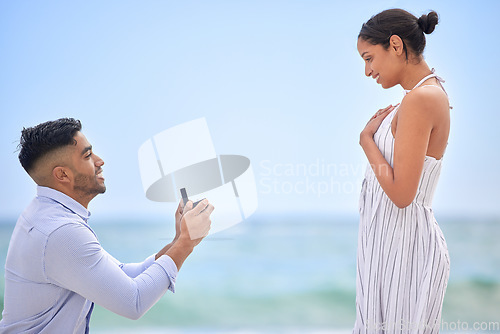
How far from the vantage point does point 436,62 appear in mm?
6211

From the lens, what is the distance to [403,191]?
1.22 metres

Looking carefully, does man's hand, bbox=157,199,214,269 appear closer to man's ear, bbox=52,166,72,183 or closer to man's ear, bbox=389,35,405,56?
man's ear, bbox=52,166,72,183

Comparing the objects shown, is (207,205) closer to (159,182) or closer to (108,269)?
(108,269)

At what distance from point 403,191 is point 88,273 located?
757mm

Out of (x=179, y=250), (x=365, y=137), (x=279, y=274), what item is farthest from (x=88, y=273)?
(x=279, y=274)

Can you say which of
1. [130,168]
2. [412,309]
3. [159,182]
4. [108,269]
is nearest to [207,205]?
[108,269]

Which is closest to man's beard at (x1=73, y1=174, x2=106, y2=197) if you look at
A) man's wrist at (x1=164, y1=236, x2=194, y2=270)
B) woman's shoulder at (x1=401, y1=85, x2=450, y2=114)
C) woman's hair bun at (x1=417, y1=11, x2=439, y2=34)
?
man's wrist at (x1=164, y1=236, x2=194, y2=270)

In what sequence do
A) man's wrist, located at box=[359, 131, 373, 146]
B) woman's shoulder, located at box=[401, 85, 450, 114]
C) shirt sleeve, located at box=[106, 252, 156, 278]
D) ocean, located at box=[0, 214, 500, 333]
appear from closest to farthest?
woman's shoulder, located at box=[401, 85, 450, 114]
man's wrist, located at box=[359, 131, 373, 146]
shirt sleeve, located at box=[106, 252, 156, 278]
ocean, located at box=[0, 214, 500, 333]

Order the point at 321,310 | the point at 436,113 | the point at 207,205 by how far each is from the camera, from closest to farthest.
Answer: the point at 436,113, the point at 207,205, the point at 321,310

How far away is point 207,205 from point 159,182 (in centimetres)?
101

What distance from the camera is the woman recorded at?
122 cm

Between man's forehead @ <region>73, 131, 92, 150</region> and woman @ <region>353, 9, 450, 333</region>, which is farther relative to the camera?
man's forehead @ <region>73, 131, 92, 150</region>

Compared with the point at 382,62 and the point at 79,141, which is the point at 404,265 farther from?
the point at 79,141

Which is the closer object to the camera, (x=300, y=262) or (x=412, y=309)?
(x=412, y=309)
